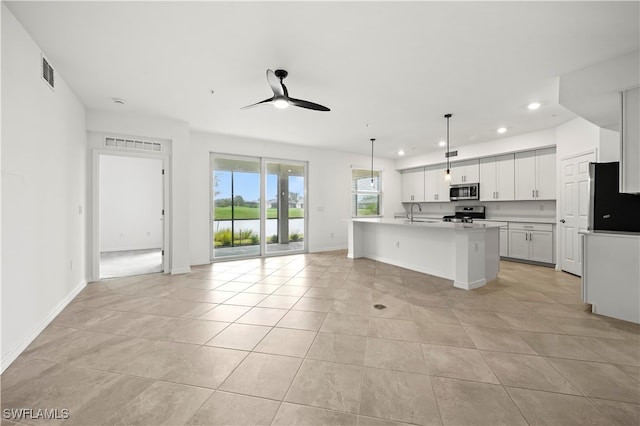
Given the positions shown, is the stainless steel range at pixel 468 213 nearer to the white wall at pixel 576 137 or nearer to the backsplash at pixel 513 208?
the backsplash at pixel 513 208

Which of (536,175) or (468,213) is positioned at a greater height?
(536,175)

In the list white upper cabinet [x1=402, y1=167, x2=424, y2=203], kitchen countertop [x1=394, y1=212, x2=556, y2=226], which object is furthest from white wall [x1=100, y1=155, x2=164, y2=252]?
kitchen countertop [x1=394, y1=212, x2=556, y2=226]

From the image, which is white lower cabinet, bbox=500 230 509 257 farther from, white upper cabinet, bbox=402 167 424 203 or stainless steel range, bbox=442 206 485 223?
white upper cabinet, bbox=402 167 424 203

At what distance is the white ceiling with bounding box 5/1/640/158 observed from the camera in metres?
2.08

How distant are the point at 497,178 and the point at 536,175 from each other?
73 centimetres

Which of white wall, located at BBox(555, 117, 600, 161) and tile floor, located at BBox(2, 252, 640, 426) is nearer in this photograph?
tile floor, located at BBox(2, 252, 640, 426)

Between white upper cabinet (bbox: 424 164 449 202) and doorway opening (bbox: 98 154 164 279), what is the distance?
749cm

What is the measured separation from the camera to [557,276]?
14.8 ft

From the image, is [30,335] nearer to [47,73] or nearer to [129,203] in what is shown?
[47,73]

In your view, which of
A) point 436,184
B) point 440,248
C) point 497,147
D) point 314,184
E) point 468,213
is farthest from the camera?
point 436,184

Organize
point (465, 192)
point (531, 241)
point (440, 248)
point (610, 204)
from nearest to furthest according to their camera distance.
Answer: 1. point (610, 204)
2. point (440, 248)
3. point (531, 241)
4. point (465, 192)

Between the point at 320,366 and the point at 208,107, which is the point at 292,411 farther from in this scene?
the point at 208,107

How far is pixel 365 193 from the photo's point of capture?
804cm

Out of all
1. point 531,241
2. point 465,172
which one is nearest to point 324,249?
point 465,172
